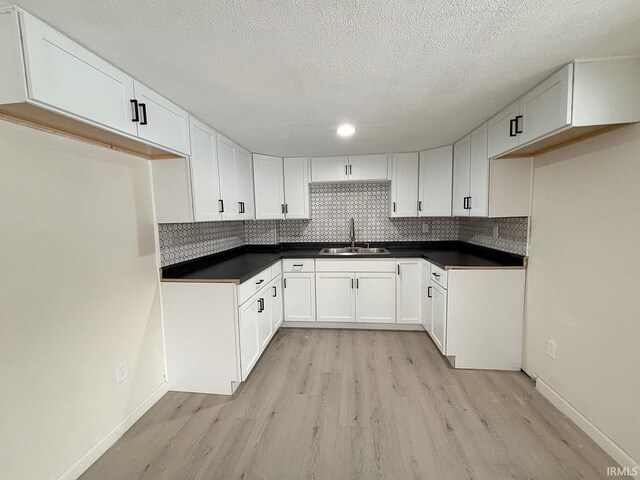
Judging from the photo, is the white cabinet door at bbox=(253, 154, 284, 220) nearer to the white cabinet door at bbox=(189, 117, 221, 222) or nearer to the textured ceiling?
the white cabinet door at bbox=(189, 117, 221, 222)

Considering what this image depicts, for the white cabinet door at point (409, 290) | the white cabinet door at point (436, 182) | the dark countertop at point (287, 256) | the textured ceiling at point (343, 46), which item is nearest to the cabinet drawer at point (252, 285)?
the dark countertop at point (287, 256)

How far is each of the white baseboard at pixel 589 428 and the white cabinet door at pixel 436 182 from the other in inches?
70.6

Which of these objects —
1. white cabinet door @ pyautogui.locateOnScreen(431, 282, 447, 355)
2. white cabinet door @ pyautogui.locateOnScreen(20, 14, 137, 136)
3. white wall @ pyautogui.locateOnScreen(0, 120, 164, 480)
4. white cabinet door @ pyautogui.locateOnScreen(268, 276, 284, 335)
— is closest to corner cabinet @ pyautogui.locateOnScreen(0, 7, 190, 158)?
white cabinet door @ pyautogui.locateOnScreen(20, 14, 137, 136)

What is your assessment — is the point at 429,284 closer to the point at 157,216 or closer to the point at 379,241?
the point at 379,241

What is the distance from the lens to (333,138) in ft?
8.77

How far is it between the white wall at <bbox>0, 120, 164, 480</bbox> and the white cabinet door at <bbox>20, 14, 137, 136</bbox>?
326 mm

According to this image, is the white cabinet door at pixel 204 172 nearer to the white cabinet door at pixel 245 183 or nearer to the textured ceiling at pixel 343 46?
the textured ceiling at pixel 343 46

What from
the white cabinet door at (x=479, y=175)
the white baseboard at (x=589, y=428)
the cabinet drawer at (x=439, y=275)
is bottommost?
the white baseboard at (x=589, y=428)

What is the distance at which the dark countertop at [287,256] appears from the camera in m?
2.19

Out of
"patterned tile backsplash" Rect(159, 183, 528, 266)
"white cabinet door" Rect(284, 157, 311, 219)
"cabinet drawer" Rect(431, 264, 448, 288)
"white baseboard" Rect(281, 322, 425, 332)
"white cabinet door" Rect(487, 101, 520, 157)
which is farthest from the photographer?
"patterned tile backsplash" Rect(159, 183, 528, 266)

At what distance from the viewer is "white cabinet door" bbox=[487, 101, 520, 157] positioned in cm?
190

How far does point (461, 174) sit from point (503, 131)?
2.68 ft

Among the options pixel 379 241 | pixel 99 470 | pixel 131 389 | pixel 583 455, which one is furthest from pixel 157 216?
pixel 583 455

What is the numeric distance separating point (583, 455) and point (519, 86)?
7.08 ft
